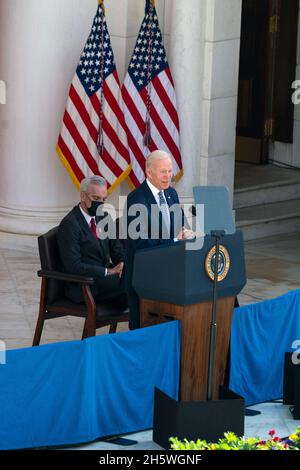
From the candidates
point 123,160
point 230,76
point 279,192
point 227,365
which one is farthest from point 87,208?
point 279,192

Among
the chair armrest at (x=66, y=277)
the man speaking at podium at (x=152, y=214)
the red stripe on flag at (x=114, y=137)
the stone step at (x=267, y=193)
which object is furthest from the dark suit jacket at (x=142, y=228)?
the stone step at (x=267, y=193)

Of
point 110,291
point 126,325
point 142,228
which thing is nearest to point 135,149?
point 126,325

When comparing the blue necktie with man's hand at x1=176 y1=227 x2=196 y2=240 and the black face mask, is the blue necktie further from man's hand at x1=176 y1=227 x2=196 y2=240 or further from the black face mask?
the black face mask

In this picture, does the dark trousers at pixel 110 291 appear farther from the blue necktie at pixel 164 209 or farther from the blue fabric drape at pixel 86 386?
the blue fabric drape at pixel 86 386

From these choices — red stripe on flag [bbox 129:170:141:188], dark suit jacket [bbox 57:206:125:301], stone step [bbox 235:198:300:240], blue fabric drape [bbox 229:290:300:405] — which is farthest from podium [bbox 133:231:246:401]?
stone step [bbox 235:198:300:240]

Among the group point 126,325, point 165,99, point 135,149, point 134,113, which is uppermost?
point 165,99

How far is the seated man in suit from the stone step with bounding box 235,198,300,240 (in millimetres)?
5141

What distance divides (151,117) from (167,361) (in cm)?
581

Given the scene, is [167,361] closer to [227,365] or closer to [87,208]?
[227,365]

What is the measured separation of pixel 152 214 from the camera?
8969 mm

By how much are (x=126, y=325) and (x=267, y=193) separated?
5.44 m

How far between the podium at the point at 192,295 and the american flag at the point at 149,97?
544 centimetres

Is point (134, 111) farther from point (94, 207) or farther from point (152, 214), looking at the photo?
point (152, 214)

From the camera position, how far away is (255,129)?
1734 cm
